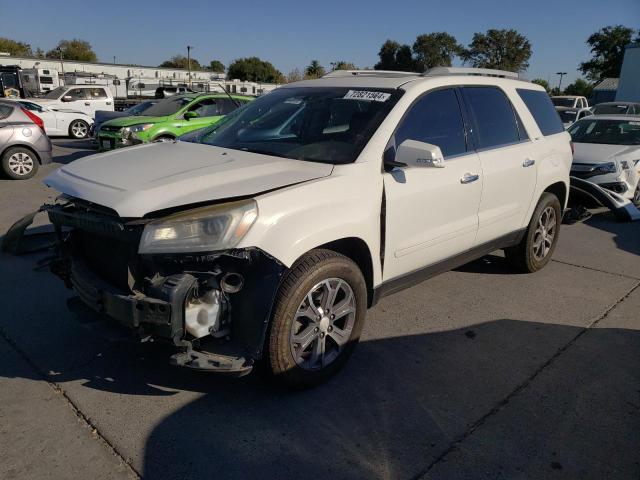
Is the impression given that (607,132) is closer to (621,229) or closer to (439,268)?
(621,229)

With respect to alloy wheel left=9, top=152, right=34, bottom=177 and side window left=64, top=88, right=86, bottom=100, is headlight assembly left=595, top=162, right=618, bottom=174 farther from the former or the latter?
side window left=64, top=88, right=86, bottom=100

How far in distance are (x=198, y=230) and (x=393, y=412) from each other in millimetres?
1505

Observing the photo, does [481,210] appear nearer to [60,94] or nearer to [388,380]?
[388,380]

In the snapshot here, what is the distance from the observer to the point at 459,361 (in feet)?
11.6

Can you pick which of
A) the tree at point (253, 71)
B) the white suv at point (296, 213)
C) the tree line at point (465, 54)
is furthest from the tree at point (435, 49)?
the white suv at point (296, 213)

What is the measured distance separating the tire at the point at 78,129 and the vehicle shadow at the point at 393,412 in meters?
16.6

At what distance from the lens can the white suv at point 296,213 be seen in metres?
2.61

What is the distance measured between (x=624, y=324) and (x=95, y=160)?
4235mm

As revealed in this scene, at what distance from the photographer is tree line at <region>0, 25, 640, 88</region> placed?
63.7 meters

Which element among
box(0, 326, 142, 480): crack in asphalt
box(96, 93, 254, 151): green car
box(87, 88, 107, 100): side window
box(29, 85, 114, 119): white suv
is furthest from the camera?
box(87, 88, 107, 100): side window

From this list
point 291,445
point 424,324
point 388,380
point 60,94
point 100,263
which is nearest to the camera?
point 291,445

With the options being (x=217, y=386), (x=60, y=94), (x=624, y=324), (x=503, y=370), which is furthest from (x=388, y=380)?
(x=60, y=94)

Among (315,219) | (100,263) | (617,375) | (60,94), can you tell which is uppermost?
(60,94)

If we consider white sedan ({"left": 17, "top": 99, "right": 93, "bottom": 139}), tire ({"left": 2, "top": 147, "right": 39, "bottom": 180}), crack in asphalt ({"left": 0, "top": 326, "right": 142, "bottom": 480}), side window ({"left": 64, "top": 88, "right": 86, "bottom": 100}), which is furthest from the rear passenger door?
side window ({"left": 64, "top": 88, "right": 86, "bottom": 100})
